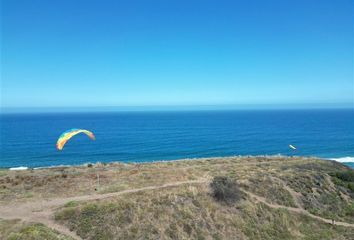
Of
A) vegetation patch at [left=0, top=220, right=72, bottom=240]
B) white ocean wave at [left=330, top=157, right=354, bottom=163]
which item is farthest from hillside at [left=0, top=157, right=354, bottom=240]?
white ocean wave at [left=330, top=157, right=354, bottom=163]

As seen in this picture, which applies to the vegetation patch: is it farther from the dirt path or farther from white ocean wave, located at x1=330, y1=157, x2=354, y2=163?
white ocean wave, located at x1=330, y1=157, x2=354, y2=163

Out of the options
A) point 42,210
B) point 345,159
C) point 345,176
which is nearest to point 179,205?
point 42,210

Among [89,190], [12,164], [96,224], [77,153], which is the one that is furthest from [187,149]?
[96,224]

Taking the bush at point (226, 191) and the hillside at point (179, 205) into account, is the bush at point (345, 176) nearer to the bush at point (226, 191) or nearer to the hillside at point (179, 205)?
the hillside at point (179, 205)

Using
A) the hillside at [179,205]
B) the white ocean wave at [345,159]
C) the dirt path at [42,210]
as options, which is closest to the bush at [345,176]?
the hillside at [179,205]

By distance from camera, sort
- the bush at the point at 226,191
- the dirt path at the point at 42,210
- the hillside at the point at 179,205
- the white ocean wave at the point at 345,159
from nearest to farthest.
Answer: the dirt path at the point at 42,210 < the hillside at the point at 179,205 < the bush at the point at 226,191 < the white ocean wave at the point at 345,159

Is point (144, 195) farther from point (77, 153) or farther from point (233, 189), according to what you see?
point (77, 153)
